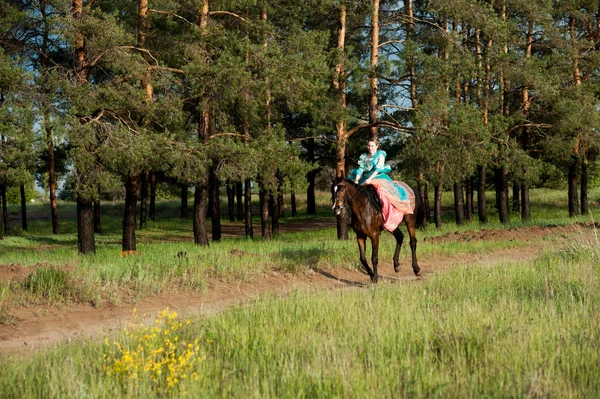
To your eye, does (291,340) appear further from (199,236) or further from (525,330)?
(199,236)

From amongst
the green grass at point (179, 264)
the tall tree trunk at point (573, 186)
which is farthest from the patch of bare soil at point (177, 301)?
the tall tree trunk at point (573, 186)

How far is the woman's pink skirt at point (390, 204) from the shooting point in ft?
42.9

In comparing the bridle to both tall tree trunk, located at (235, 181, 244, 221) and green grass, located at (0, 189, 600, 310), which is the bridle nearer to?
green grass, located at (0, 189, 600, 310)

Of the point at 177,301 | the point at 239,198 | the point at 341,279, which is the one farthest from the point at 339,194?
the point at 239,198

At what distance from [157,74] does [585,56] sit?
2580cm

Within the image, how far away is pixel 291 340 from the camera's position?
259 inches

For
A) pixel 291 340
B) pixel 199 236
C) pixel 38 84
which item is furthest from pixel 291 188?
pixel 291 340

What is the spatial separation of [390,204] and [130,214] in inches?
405

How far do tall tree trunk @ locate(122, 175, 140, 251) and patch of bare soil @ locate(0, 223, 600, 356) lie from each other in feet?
21.1

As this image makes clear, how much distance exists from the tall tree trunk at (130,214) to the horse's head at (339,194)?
9788mm

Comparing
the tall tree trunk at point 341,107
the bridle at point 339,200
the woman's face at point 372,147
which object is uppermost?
the tall tree trunk at point 341,107

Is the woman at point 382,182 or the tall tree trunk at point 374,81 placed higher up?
the tall tree trunk at point 374,81

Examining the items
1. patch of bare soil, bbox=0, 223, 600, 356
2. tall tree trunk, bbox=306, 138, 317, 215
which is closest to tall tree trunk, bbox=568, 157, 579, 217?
tall tree trunk, bbox=306, 138, 317, 215

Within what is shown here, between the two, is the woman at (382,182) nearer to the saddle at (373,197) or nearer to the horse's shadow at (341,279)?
the saddle at (373,197)
